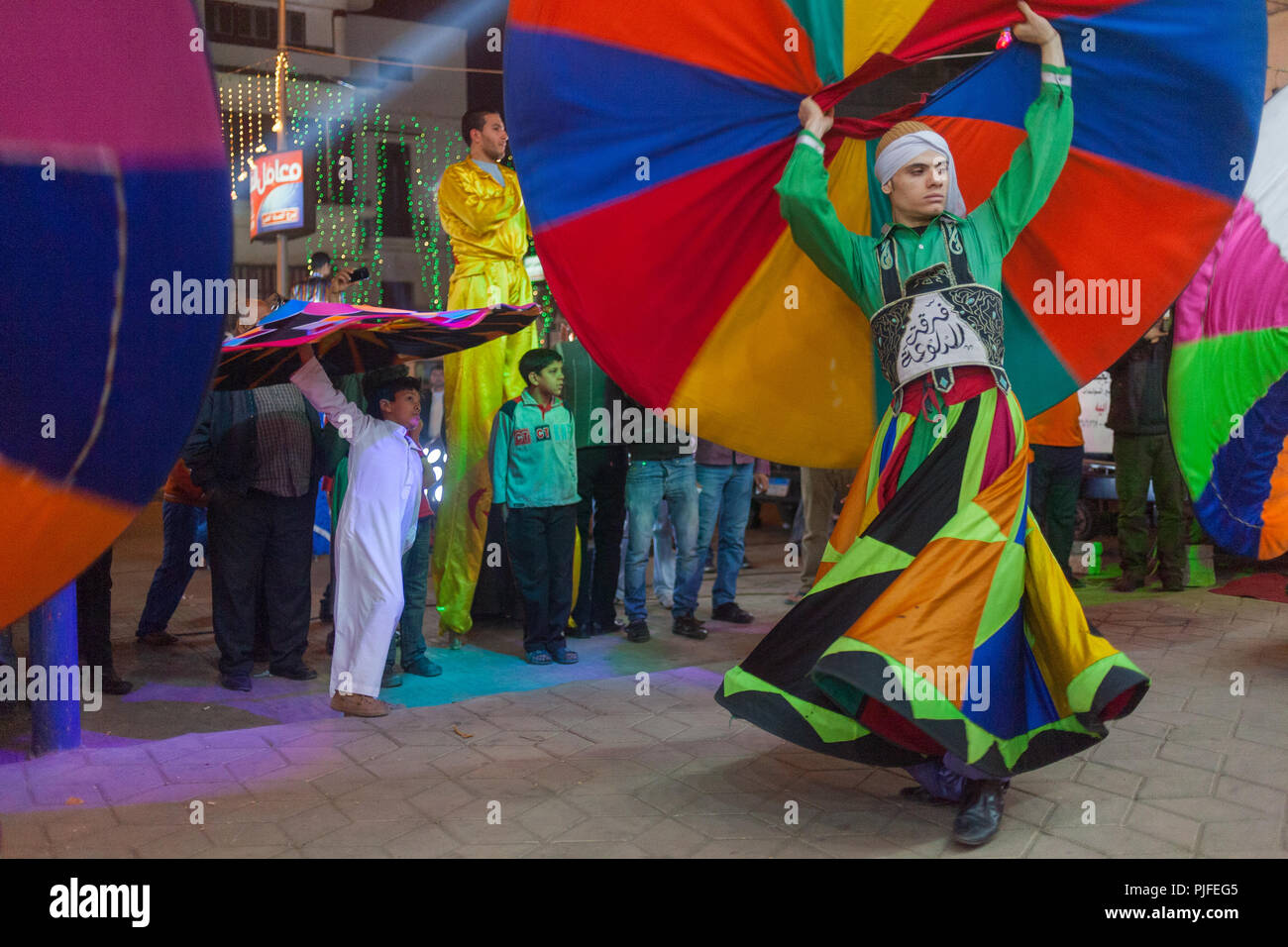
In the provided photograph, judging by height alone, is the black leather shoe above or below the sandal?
above

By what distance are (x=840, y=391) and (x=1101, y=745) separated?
1758 millimetres

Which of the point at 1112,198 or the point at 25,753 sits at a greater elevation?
the point at 1112,198

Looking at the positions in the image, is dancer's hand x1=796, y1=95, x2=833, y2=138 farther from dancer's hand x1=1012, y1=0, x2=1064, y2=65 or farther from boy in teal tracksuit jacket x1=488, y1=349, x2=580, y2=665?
boy in teal tracksuit jacket x1=488, y1=349, x2=580, y2=665

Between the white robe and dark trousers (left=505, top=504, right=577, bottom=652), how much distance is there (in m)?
1.00

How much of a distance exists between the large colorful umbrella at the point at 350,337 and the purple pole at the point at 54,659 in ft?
3.64

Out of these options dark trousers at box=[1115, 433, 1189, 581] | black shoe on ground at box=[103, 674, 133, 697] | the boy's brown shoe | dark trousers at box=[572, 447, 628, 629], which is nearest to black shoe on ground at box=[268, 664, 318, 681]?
black shoe on ground at box=[103, 674, 133, 697]

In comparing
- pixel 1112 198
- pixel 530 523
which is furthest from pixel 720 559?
pixel 1112 198

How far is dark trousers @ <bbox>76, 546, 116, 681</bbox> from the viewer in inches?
206

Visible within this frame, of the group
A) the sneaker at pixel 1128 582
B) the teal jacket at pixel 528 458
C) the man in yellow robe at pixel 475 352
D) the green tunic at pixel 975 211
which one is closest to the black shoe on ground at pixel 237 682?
the man in yellow robe at pixel 475 352

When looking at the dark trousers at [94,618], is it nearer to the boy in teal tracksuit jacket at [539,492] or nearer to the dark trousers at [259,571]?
the dark trousers at [259,571]

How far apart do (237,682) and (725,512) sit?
3.18 metres

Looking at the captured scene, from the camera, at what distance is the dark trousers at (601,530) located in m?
6.82

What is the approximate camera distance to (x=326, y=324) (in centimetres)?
454

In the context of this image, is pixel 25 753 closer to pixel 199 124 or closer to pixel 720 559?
pixel 199 124
